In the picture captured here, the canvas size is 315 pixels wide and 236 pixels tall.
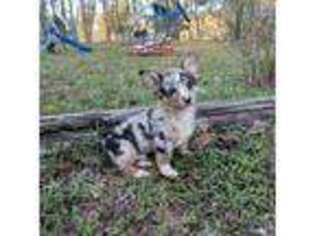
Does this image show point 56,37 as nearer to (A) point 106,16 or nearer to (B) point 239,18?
(A) point 106,16

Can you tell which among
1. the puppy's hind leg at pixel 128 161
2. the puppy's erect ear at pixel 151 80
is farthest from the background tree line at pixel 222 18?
the puppy's hind leg at pixel 128 161

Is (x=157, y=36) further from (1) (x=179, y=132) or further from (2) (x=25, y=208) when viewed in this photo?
(2) (x=25, y=208)

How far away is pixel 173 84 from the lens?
1.74 m

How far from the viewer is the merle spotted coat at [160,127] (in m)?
1.75

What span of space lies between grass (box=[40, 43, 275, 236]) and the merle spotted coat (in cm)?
3

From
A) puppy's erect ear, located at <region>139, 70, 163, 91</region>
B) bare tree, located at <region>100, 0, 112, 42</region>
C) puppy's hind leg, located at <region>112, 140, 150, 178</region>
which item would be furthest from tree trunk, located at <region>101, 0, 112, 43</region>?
puppy's hind leg, located at <region>112, 140, 150, 178</region>

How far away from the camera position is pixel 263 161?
1.80 metres

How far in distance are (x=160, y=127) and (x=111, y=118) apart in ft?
0.45

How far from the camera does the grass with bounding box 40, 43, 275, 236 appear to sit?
5.62 feet

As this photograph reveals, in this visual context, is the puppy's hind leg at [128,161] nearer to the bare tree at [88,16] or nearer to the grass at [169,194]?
the grass at [169,194]

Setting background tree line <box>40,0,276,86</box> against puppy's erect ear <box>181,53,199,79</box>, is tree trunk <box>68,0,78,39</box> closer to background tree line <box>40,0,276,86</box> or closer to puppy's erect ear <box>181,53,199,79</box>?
background tree line <box>40,0,276,86</box>
